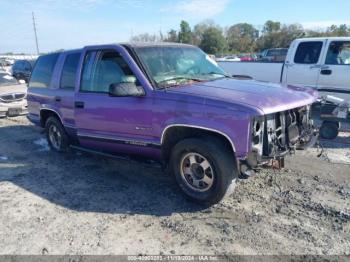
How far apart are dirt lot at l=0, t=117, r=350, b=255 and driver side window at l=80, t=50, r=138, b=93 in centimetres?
141

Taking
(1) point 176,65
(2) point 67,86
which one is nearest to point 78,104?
(2) point 67,86

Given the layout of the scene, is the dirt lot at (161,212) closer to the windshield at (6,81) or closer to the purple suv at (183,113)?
the purple suv at (183,113)

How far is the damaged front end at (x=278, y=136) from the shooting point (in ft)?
12.4

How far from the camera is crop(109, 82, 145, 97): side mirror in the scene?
14.1 feet

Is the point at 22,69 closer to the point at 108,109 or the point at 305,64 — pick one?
the point at 305,64

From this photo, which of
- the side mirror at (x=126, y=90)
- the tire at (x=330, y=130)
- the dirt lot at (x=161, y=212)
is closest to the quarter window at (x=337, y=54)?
the tire at (x=330, y=130)

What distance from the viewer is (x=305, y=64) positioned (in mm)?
9055

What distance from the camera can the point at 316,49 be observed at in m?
8.92

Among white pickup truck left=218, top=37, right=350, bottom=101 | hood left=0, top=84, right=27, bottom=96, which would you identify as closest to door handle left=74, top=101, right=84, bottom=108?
hood left=0, top=84, right=27, bottom=96

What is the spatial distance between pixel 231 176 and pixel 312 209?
1062 mm

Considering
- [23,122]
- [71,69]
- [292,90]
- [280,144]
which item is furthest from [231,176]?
[23,122]

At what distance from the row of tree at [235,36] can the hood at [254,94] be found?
53.5 m

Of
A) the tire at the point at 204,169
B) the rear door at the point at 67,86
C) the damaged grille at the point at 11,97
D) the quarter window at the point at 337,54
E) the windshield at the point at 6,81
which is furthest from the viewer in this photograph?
the windshield at the point at 6,81

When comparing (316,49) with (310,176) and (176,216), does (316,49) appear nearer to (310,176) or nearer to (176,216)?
(310,176)
